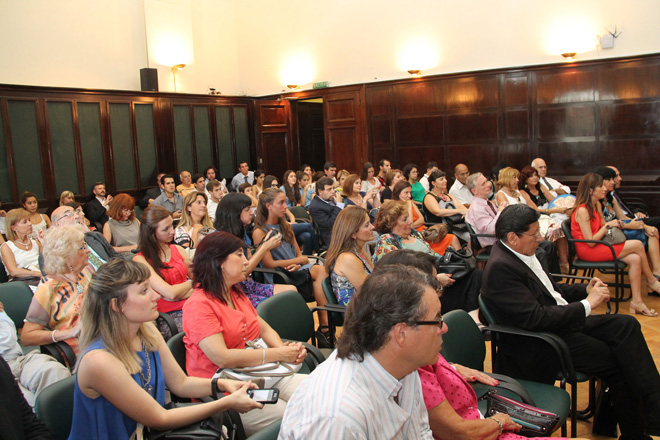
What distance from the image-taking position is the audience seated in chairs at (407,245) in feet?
13.6

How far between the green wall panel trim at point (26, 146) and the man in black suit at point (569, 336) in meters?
7.80

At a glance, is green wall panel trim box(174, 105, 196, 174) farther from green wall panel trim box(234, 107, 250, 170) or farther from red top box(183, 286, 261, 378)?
red top box(183, 286, 261, 378)

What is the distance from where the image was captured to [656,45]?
8648mm

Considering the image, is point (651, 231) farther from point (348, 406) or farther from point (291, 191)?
point (348, 406)

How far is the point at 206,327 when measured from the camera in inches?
97.7

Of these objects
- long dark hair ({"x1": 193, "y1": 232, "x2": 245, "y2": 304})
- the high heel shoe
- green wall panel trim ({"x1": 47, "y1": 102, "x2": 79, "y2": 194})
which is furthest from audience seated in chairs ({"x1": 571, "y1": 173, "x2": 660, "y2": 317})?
green wall panel trim ({"x1": 47, "y1": 102, "x2": 79, "y2": 194})

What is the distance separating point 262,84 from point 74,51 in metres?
4.20

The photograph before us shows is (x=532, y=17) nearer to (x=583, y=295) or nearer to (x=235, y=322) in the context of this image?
(x=583, y=295)

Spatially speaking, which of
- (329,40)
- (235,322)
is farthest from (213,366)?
(329,40)

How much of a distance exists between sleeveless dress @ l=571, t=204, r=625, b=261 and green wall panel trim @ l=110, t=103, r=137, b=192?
7.66 metres

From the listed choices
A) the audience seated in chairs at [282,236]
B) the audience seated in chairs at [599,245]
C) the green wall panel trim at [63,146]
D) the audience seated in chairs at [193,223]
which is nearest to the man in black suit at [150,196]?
the green wall panel trim at [63,146]

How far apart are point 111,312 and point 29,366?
0.99 m

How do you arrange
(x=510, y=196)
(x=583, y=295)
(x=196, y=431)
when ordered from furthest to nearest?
(x=510, y=196) → (x=583, y=295) → (x=196, y=431)

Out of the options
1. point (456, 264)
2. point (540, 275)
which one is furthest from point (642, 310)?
point (540, 275)
